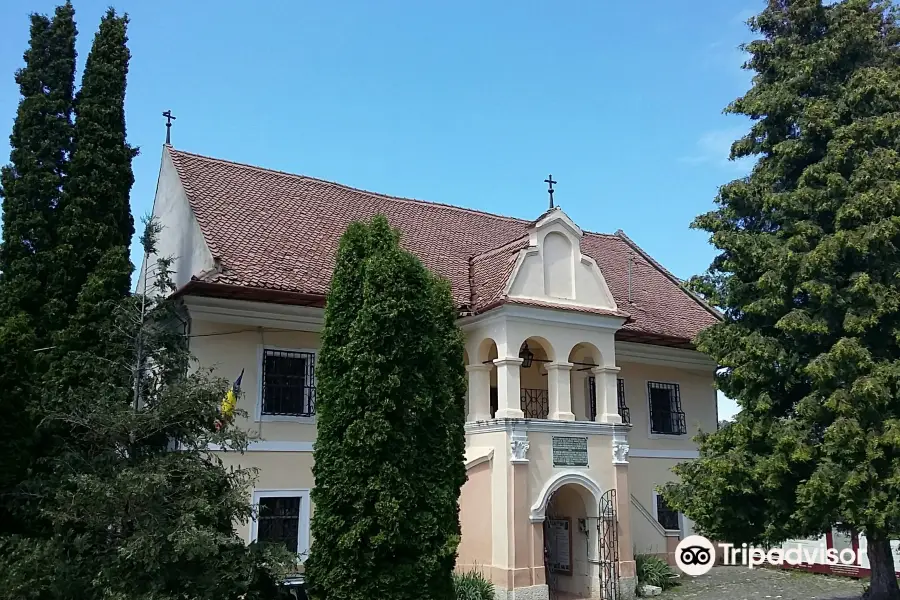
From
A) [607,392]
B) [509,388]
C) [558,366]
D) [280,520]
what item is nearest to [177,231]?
[280,520]

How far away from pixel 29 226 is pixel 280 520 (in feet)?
21.4

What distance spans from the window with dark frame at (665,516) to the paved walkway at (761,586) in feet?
4.52

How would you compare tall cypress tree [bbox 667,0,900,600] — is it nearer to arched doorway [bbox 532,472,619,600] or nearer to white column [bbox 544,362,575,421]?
arched doorway [bbox 532,472,619,600]

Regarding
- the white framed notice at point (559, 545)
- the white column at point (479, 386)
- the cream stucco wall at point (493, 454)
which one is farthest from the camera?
the white framed notice at point (559, 545)

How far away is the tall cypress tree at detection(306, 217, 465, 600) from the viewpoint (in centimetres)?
1013

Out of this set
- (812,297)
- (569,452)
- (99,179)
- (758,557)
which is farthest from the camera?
(758,557)

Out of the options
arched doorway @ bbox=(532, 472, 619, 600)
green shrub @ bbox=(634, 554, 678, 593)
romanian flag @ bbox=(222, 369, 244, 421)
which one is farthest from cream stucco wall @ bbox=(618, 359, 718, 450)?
romanian flag @ bbox=(222, 369, 244, 421)

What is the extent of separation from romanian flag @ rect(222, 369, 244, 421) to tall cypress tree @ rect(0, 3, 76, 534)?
2.48 meters

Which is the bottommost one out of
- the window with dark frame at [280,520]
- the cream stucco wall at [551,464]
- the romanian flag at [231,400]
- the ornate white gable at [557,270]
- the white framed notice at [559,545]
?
the white framed notice at [559,545]

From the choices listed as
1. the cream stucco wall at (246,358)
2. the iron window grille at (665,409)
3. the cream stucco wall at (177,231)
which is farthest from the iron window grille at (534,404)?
the cream stucco wall at (177,231)

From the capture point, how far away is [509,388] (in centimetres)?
1528

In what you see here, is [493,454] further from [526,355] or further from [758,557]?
[758,557]

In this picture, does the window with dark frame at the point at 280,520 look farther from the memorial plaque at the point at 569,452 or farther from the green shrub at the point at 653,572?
the green shrub at the point at 653,572

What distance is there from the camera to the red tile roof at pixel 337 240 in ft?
49.0
